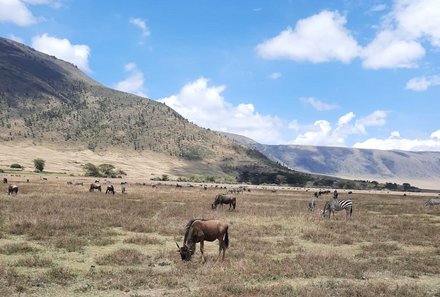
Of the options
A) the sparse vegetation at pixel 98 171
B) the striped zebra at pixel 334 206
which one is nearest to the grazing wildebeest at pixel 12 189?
the striped zebra at pixel 334 206

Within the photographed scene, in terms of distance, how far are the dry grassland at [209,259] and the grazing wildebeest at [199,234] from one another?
1.65 feet

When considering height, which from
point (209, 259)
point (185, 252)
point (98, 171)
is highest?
point (98, 171)

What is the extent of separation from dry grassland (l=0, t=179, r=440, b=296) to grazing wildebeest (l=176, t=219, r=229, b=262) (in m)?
0.50

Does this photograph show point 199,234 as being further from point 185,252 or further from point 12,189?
point 12,189

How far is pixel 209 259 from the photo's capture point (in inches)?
692

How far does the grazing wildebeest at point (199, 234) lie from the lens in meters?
16.9

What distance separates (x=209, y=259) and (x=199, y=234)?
136 cm

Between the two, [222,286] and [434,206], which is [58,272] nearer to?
[222,286]

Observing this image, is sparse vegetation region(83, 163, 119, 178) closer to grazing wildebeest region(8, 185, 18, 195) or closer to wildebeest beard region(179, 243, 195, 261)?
grazing wildebeest region(8, 185, 18, 195)

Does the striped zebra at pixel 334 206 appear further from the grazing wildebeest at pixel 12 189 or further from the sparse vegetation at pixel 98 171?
the sparse vegetation at pixel 98 171

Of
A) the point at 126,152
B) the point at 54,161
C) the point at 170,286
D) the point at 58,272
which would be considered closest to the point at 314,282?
the point at 170,286

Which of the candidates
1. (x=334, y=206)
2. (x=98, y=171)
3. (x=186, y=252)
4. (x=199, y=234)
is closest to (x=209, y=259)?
(x=186, y=252)

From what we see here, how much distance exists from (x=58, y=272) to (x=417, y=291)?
12086mm

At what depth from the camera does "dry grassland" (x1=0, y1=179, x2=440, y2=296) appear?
13.5 metres
